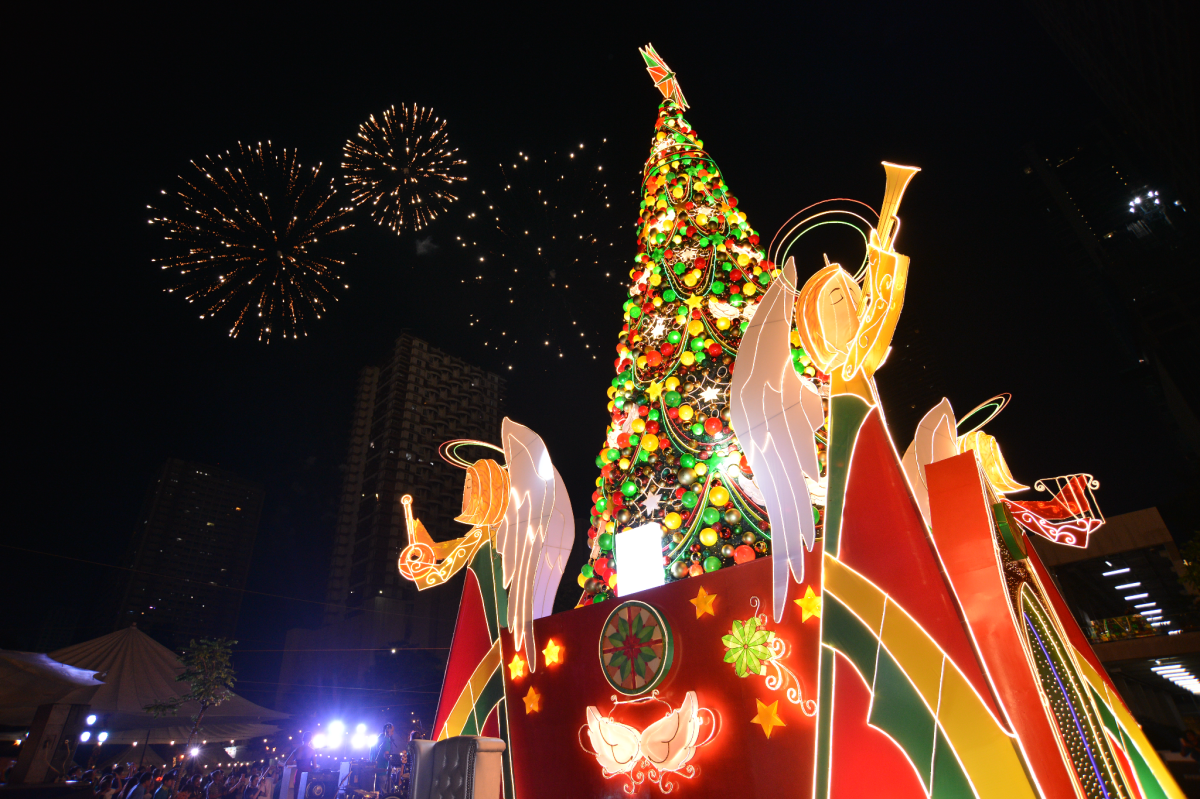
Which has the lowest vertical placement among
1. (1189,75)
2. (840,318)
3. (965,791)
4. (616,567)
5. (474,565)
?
(965,791)

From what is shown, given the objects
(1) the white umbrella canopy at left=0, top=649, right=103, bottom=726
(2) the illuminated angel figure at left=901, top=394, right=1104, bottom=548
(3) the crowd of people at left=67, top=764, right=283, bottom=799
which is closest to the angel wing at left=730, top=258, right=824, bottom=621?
(2) the illuminated angel figure at left=901, top=394, right=1104, bottom=548

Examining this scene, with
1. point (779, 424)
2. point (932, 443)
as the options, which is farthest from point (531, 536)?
point (932, 443)

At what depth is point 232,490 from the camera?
56312mm

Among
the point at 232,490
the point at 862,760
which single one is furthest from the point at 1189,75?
the point at 232,490

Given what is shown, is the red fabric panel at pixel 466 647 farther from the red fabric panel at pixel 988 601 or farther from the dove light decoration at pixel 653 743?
the red fabric panel at pixel 988 601

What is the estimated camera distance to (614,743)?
17.3ft

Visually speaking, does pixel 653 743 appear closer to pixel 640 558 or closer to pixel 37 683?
pixel 640 558

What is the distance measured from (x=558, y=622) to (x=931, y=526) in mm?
3950

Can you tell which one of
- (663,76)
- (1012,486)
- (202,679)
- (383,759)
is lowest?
(383,759)

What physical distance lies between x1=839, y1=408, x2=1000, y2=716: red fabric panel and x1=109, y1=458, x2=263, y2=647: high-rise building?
5411 cm

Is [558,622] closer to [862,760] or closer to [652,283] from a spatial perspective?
[862,760]

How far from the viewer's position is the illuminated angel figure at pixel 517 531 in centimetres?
652

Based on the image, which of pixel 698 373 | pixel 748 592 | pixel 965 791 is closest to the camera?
pixel 965 791

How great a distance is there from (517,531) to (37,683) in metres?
10.3
